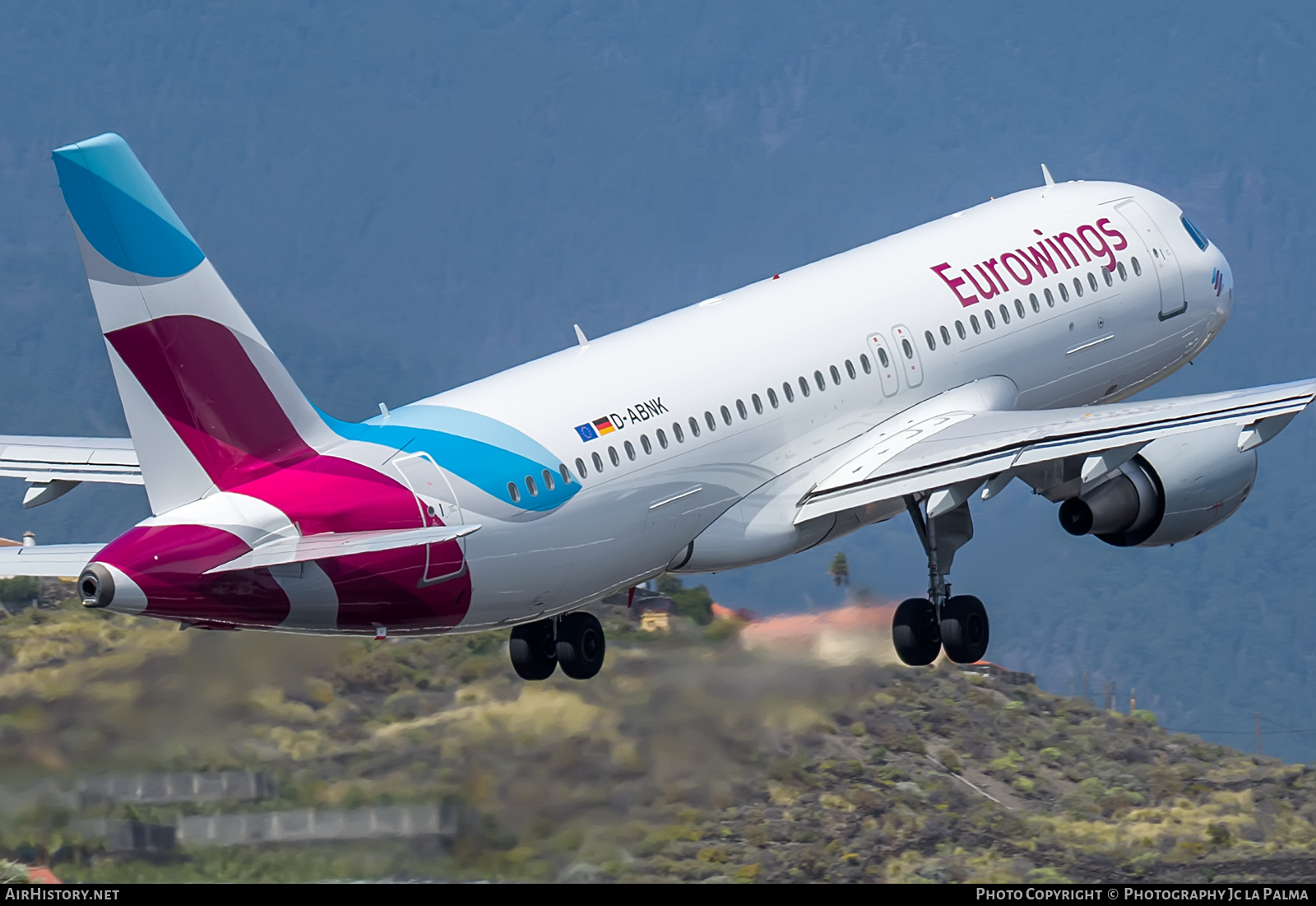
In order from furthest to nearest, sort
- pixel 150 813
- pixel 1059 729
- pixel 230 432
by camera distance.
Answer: pixel 1059 729 < pixel 150 813 < pixel 230 432

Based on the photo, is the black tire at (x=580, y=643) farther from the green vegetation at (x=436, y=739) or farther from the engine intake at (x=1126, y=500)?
the engine intake at (x=1126, y=500)

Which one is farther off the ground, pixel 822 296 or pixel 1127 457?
pixel 822 296

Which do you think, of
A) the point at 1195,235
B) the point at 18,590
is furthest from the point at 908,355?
the point at 18,590

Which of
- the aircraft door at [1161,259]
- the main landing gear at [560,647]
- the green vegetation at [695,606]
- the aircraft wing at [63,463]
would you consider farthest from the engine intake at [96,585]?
the aircraft door at [1161,259]

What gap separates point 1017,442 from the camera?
102 feet

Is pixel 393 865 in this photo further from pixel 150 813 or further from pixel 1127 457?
pixel 1127 457

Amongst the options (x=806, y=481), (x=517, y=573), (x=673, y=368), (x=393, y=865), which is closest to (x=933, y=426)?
(x=806, y=481)

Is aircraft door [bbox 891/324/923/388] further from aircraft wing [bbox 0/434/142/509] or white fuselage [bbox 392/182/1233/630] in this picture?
aircraft wing [bbox 0/434/142/509]

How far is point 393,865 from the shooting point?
33.9m

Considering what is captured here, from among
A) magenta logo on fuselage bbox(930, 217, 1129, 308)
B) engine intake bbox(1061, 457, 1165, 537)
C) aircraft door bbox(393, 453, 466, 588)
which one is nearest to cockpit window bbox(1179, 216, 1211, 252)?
magenta logo on fuselage bbox(930, 217, 1129, 308)

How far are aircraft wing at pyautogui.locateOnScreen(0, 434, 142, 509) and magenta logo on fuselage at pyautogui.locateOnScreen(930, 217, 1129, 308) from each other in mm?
13422

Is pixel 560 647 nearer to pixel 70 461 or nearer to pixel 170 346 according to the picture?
pixel 70 461

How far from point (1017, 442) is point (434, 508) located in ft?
29.1

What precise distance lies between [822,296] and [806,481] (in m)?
3.15
